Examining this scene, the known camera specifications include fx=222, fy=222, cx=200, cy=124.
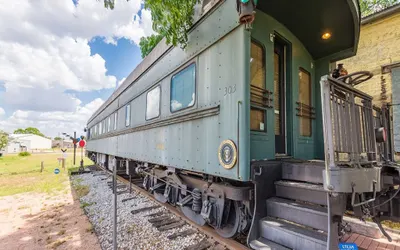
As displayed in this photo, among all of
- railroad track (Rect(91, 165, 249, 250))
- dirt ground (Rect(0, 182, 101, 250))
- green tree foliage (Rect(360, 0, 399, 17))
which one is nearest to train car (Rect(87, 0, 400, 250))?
railroad track (Rect(91, 165, 249, 250))

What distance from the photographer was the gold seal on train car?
2402 millimetres

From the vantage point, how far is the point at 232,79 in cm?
252

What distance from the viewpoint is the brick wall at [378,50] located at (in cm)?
609

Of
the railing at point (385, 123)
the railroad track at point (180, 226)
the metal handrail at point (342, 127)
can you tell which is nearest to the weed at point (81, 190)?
the railroad track at point (180, 226)

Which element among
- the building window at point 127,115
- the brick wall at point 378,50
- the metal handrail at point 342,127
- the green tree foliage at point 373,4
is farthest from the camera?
the green tree foliage at point 373,4

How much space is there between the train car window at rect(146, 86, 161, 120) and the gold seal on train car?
6.87ft

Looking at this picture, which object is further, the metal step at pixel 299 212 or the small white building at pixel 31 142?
the small white building at pixel 31 142

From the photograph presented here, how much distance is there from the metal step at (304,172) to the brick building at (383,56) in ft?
16.0

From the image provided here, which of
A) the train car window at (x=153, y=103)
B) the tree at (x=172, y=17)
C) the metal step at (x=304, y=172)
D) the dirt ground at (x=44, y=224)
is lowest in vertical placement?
the dirt ground at (x=44, y=224)

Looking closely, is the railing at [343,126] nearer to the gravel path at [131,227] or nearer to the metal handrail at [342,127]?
the metal handrail at [342,127]

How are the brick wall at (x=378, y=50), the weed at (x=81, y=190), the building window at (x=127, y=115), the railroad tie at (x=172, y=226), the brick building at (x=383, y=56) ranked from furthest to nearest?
the weed at (x=81, y=190) → the building window at (x=127, y=115) → the brick wall at (x=378, y=50) → the brick building at (x=383, y=56) → the railroad tie at (x=172, y=226)

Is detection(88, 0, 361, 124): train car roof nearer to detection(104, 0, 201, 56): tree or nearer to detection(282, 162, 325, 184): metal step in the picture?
detection(104, 0, 201, 56): tree

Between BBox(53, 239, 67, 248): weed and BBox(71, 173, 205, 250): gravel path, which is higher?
BBox(71, 173, 205, 250): gravel path

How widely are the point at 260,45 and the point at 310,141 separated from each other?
206 centimetres
